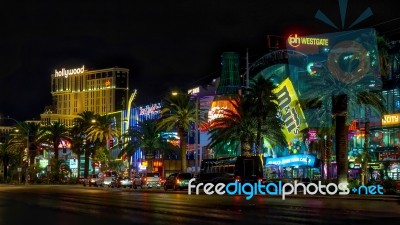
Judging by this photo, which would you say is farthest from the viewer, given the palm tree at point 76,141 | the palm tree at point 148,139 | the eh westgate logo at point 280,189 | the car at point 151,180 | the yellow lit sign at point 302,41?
the palm tree at point 76,141

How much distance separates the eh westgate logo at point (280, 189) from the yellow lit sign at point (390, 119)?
57.8 ft

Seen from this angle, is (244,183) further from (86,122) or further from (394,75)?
(86,122)

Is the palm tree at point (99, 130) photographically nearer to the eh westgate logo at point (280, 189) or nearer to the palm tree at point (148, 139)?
the palm tree at point (148, 139)

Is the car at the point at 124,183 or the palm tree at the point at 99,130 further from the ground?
the palm tree at the point at 99,130

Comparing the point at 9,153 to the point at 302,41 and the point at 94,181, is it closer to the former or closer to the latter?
the point at 94,181

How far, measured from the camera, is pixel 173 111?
73188 millimetres

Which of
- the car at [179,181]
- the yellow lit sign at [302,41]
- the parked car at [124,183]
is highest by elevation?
the yellow lit sign at [302,41]

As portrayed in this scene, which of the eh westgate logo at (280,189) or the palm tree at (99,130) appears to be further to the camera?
the palm tree at (99,130)

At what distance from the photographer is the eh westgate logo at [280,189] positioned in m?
47.6

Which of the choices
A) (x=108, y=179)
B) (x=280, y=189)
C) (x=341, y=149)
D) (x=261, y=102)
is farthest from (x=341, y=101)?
(x=108, y=179)

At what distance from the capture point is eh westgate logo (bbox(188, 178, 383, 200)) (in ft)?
156

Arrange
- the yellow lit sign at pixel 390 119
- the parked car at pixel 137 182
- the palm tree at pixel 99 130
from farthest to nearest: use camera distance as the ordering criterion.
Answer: the palm tree at pixel 99 130
the parked car at pixel 137 182
the yellow lit sign at pixel 390 119

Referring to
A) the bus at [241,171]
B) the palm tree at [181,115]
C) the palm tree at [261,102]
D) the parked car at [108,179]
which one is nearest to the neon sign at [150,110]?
the parked car at [108,179]

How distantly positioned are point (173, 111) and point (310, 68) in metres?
21.6
